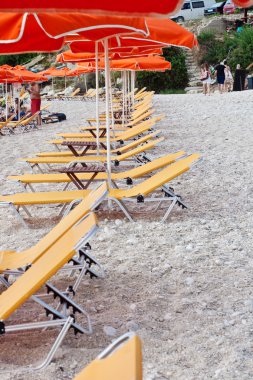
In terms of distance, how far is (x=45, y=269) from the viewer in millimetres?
3387

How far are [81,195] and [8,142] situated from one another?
935 centimetres

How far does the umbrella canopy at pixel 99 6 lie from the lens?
2.79 meters

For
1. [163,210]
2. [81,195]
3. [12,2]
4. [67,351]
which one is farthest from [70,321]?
[163,210]

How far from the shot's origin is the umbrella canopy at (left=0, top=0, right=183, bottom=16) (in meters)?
2.79

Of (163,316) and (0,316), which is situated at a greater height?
(0,316)

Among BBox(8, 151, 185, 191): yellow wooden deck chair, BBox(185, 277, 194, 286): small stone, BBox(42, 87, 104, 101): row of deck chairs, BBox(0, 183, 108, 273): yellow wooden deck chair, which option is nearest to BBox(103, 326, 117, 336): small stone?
BBox(0, 183, 108, 273): yellow wooden deck chair

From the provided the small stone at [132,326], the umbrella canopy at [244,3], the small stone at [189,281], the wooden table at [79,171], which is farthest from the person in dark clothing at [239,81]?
the umbrella canopy at [244,3]

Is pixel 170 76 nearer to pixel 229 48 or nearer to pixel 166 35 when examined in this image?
pixel 229 48

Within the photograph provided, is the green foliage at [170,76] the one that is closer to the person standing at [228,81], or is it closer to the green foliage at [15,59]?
the person standing at [228,81]

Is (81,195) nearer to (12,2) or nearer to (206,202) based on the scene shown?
(206,202)

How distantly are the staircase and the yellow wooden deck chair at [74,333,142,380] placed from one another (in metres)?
33.1

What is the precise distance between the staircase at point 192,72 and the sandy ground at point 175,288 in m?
27.8

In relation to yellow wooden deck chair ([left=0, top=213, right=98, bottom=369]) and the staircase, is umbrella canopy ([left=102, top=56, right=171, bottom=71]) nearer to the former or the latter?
yellow wooden deck chair ([left=0, top=213, right=98, bottom=369])

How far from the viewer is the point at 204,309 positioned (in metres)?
3.98
